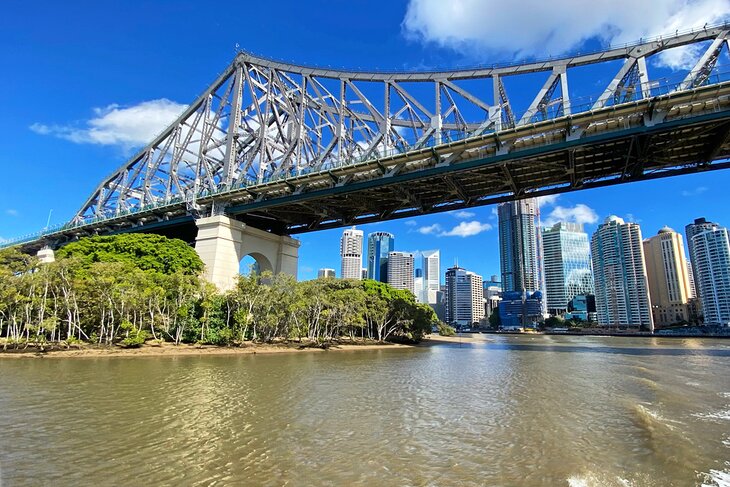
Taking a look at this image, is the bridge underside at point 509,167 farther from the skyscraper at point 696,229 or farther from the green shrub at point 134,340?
the skyscraper at point 696,229

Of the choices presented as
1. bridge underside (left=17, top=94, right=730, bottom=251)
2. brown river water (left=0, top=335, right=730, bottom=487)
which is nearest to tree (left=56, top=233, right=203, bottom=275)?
bridge underside (left=17, top=94, right=730, bottom=251)

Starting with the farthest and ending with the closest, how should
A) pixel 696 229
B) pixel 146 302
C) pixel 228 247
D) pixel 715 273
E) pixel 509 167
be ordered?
pixel 696 229 < pixel 715 273 < pixel 228 247 < pixel 146 302 < pixel 509 167

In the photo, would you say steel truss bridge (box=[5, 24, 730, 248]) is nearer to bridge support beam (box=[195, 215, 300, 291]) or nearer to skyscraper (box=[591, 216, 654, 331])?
bridge support beam (box=[195, 215, 300, 291])

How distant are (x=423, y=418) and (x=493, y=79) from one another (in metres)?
33.2

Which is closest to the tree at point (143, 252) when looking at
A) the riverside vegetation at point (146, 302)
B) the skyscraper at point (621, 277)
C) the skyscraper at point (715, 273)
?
the riverside vegetation at point (146, 302)

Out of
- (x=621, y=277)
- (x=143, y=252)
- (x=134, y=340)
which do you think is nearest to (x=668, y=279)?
(x=621, y=277)

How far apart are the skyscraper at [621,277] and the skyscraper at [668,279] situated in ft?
36.4

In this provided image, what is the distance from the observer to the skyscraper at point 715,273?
4670 inches

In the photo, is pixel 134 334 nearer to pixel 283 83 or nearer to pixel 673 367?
pixel 283 83

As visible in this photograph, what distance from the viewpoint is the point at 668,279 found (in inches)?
5920

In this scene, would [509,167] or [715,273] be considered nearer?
[509,167]

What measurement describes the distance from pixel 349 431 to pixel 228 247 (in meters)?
36.5

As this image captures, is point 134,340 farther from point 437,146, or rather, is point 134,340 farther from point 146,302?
point 437,146

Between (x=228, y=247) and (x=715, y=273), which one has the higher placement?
(x=715, y=273)
